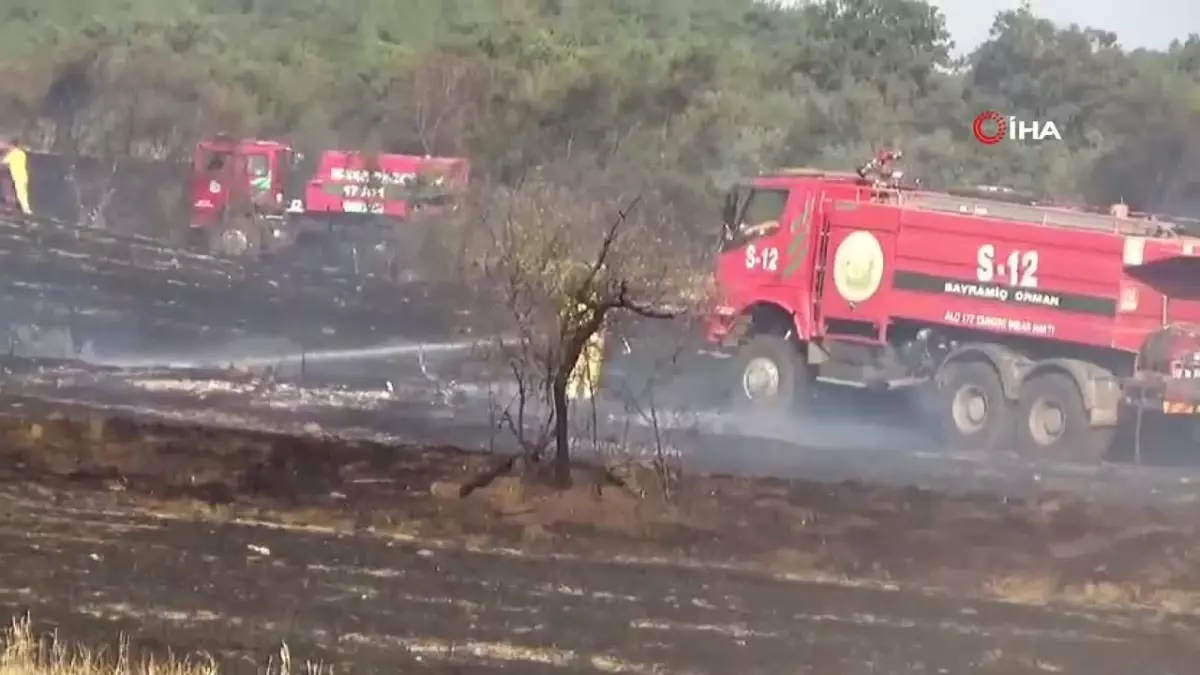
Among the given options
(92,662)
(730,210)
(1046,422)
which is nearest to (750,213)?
(730,210)

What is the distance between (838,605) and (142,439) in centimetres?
145

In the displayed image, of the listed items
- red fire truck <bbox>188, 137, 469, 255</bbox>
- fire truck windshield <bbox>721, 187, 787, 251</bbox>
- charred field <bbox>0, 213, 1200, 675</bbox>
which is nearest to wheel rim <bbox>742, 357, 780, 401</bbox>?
charred field <bbox>0, 213, 1200, 675</bbox>

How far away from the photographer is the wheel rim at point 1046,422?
3420 mm

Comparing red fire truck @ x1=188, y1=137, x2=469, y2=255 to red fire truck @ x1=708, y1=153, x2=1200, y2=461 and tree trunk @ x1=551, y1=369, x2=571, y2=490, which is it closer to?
tree trunk @ x1=551, y1=369, x2=571, y2=490

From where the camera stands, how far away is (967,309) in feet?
A: 11.7

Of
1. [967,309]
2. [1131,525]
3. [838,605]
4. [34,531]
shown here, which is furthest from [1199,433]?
[34,531]

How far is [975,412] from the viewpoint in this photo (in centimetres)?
348

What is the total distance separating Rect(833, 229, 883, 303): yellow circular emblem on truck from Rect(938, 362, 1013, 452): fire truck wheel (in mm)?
281

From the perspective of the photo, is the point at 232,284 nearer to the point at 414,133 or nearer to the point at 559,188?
the point at 414,133

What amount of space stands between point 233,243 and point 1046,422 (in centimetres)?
171

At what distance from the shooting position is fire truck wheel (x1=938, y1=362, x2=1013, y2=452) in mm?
3469

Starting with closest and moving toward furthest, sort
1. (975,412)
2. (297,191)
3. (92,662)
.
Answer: (92,662)
(975,412)
(297,191)

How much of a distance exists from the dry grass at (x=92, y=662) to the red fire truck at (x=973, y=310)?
1039mm

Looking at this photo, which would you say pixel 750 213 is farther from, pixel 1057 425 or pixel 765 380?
pixel 1057 425
